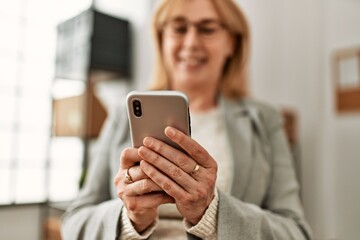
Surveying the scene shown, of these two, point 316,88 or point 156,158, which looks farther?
point 316,88

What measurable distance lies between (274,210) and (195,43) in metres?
0.48

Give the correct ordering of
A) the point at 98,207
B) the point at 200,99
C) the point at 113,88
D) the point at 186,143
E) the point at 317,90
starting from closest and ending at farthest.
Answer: the point at 186,143 → the point at 98,207 → the point at 200,99 → the point at 317,90 → the point at 113,88

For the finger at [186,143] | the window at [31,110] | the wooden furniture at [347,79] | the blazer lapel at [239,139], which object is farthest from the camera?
the window at [31,110]

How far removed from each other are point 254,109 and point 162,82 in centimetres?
29

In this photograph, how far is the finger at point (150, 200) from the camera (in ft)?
1.91

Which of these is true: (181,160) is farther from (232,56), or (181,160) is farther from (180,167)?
(232,56)

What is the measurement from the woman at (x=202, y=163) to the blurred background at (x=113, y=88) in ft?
3.69

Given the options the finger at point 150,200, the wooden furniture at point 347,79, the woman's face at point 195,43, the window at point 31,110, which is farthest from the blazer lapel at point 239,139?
the window at point 31,110

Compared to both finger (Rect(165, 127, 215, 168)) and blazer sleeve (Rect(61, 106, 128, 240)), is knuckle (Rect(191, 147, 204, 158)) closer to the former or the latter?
finger (Rect(165, 127, 215, 168))

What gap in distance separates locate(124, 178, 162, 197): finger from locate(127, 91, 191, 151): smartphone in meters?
0.07

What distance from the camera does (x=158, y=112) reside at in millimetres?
567

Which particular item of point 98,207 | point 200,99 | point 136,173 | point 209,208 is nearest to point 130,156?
point 136,173

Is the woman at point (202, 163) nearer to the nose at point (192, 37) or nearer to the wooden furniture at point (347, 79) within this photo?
the nose at point (192, 37)

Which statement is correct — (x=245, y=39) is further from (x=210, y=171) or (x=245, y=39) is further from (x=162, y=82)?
(x=210, y=171)
